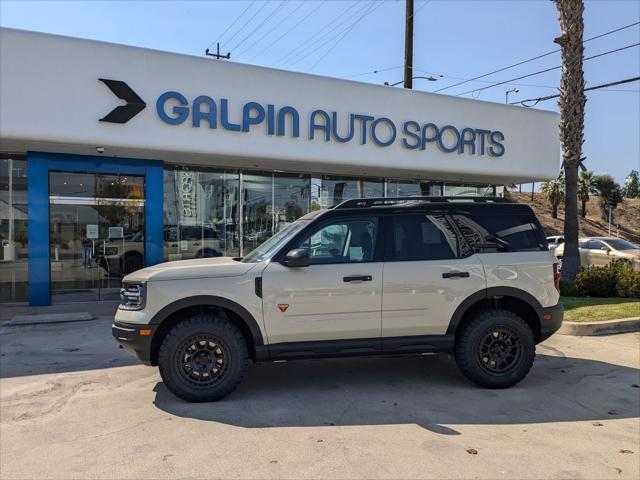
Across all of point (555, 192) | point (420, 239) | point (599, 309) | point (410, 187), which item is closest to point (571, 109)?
point (410, 187)

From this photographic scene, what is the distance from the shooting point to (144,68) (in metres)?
10.8

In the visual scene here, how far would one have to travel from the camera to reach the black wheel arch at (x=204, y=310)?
195 inches

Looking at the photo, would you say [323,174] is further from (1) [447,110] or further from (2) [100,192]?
(2) [100,192]

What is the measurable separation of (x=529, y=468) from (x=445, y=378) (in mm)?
2160

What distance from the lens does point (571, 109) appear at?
1309cm

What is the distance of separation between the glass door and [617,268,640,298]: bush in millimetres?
11318

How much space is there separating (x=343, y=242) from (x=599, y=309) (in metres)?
6.57

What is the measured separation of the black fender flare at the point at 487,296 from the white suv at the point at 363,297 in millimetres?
13

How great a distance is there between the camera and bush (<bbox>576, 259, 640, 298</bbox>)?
1117 cm

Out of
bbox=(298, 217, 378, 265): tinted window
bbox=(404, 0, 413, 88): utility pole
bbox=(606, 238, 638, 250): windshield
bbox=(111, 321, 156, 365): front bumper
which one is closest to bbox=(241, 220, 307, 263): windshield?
bbox=(298, 217, 378, 265): tinted window

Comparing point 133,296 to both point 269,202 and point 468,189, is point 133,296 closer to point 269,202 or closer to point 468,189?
point 269,202

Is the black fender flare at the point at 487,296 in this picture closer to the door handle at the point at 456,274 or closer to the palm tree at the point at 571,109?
the door handle at the point at 456,274

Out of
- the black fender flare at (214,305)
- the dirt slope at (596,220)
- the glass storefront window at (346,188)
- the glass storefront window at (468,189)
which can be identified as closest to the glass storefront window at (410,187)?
the glass storefront window at (346,188)

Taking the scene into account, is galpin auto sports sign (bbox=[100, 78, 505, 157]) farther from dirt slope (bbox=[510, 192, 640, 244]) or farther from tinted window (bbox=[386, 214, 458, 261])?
dirt slope (bbox=[510, 192, 640, 244])
